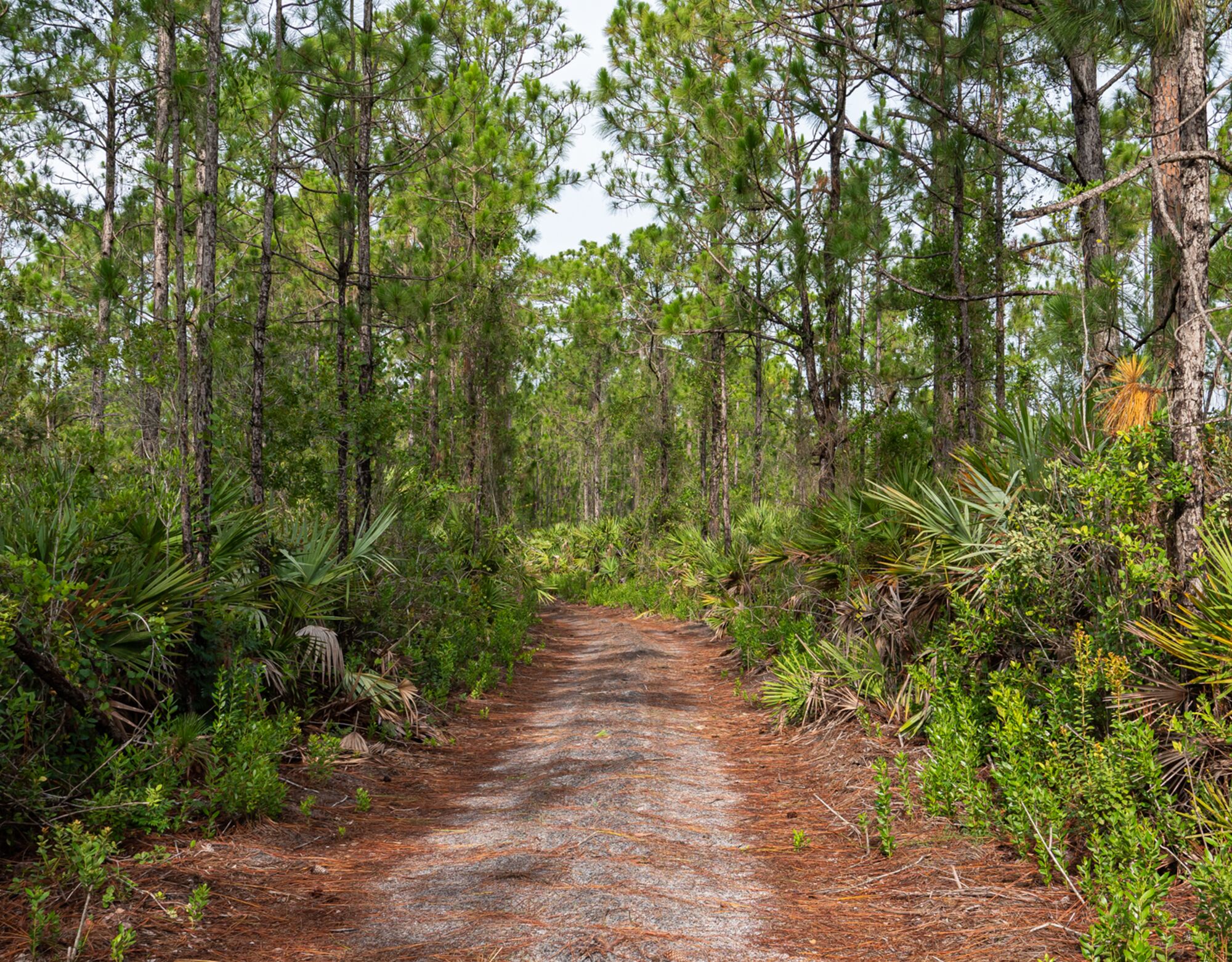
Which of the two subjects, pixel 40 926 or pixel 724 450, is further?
pixel 724 450

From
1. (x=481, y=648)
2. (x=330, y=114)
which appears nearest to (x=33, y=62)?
(x=330, y=114)

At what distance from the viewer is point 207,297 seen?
6.67 metres

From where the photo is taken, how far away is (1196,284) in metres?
5.17

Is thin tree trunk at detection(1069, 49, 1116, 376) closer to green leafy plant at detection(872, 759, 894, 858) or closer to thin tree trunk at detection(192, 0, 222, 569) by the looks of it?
green leafy plant at detection(872, 759, 894, 858)

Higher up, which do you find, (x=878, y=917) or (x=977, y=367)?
(x=977, y=367)

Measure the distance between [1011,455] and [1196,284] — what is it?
2023 mm

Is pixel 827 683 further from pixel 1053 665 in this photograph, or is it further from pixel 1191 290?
pixel 1191 290

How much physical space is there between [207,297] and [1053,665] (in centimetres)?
651

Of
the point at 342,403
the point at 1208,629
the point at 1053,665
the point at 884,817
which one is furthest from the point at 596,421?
the point at 1208,629

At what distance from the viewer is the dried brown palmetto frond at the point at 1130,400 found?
5.54 meters

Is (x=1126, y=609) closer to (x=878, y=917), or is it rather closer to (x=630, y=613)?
(x=878, y=917)

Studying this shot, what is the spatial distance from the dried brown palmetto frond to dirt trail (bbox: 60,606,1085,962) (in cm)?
282

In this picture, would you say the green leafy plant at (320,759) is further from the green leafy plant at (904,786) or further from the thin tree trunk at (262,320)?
the green leafy plant at (904,786)

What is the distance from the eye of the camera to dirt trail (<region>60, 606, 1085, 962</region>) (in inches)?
149
